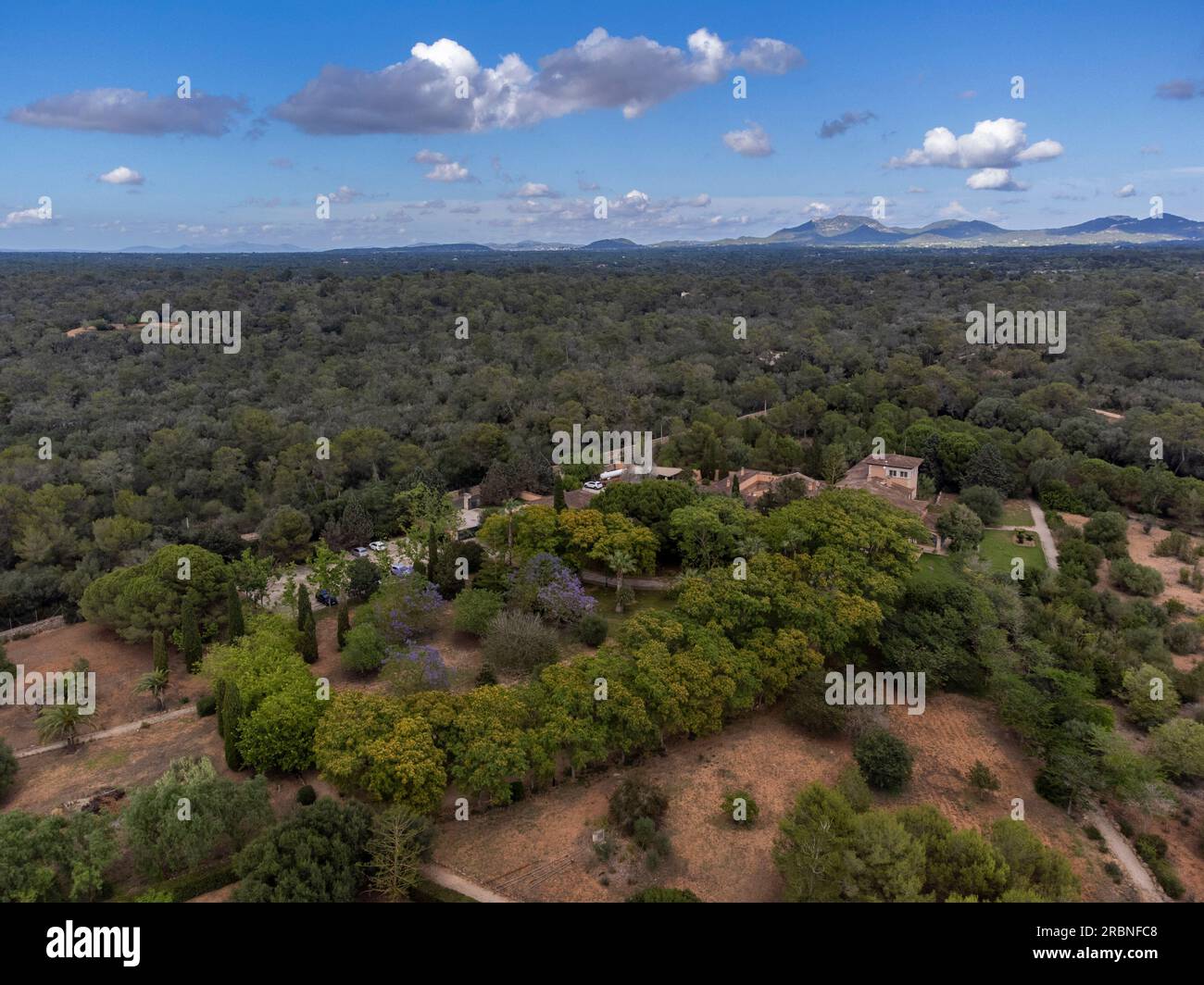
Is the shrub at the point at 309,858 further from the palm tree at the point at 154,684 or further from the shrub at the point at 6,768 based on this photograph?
the palm tree at the point at 154,684

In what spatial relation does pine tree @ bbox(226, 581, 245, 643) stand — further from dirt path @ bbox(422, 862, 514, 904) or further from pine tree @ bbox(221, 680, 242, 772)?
dirt path @ bbox(422, 862, 514, 904)

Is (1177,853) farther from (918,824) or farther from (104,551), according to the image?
(104,551)

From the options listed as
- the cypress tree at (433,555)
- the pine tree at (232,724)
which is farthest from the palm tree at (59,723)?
the cypress tree at (433,555)

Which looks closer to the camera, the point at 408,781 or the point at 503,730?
the point at 408,781

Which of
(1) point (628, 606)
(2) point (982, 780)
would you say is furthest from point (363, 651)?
(2) point (982, 780)

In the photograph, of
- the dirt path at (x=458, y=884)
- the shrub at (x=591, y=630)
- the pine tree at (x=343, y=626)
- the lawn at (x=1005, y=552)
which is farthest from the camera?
the lawn at (x=1005, y=552)

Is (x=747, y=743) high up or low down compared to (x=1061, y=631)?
down
